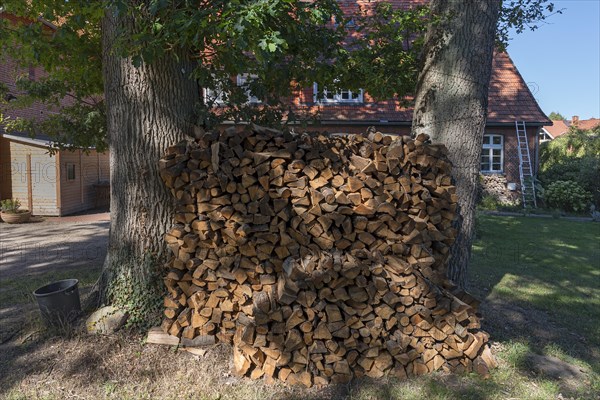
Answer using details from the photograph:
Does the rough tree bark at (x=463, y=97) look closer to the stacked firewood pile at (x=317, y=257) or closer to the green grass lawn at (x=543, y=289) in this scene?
the stacked firewood pile at (x=317, y=257)

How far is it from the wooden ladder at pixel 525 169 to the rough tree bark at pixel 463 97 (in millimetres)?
12840

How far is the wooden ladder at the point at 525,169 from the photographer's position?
50.9 ft

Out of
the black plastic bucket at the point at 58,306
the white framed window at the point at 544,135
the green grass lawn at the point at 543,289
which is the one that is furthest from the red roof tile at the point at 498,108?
the white framed window at the point at 544,135

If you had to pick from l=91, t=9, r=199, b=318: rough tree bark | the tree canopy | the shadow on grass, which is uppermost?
the tree canopy

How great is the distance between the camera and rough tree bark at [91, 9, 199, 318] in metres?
3.94

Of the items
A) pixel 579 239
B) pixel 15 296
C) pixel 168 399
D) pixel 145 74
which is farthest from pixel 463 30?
pixel 579 239

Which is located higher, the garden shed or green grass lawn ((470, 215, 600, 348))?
the garden shed

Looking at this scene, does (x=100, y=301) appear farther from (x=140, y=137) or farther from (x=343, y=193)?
(x=343, y=193)

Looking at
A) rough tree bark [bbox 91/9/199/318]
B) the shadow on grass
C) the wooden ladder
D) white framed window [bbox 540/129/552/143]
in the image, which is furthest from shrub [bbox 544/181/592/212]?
white framed window [bbox 540/129/552/143]

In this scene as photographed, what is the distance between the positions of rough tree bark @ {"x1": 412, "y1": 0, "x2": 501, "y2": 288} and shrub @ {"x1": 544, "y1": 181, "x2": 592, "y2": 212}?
42.3 ft

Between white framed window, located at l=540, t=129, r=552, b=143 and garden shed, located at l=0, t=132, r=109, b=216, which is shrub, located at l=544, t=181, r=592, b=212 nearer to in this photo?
garden shed, located at l=0, t=132, r=109, b=216

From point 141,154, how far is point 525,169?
16.0m

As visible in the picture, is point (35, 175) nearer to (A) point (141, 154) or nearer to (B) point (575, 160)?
(A) point (141, 154)

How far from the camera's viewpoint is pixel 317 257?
133 inches
